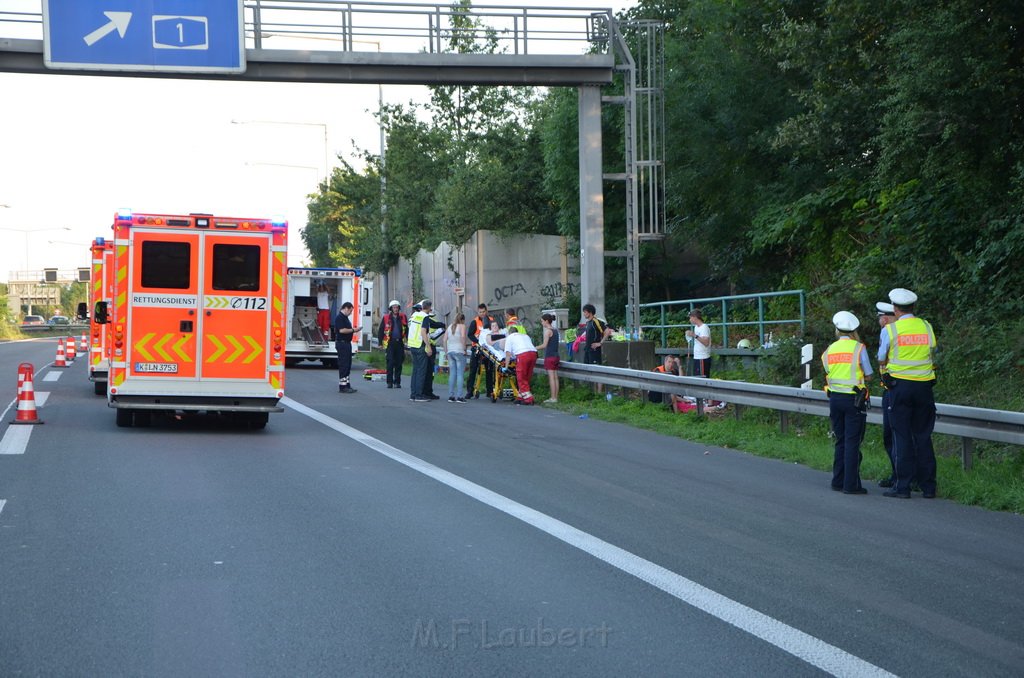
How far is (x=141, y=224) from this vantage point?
1498cm

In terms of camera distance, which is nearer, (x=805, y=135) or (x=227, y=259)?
(x=227, y=259)

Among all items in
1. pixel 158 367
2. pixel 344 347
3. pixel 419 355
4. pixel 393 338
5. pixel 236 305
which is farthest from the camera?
pixel 393 338

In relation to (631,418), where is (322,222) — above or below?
above

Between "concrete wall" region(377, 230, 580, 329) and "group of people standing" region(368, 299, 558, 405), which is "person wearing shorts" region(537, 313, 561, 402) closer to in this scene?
"group of people standing" region(368, 299, 558, 405)

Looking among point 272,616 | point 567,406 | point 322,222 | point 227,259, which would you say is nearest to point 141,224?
point 227,259

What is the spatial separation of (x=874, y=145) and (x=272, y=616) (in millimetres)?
17795

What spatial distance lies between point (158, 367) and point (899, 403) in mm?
8874

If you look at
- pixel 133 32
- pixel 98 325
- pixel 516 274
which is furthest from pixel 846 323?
pixel 516 274

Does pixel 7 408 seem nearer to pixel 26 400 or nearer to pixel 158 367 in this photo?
pixel 26 400

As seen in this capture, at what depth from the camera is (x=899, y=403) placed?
34.6ft

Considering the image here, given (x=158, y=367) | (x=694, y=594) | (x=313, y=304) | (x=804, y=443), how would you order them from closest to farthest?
(x=694, y=594) < (x=804, y=443) < (x=158, y=367) < (x=313, y=304)

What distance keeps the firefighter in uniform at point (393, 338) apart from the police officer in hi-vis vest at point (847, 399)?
43.6ft

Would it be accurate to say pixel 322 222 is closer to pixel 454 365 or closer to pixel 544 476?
pixel 454 365

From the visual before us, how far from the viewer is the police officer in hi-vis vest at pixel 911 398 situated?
34.2ft
